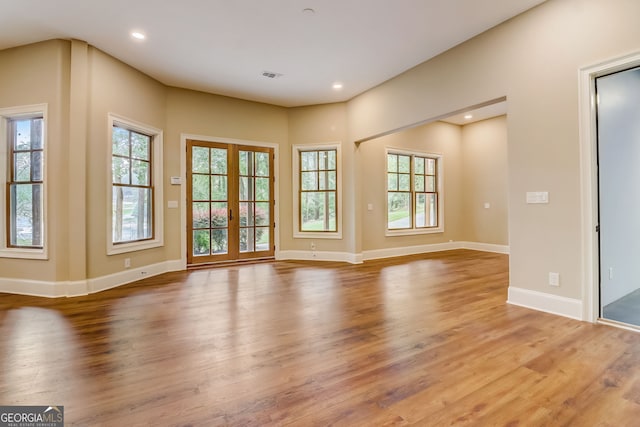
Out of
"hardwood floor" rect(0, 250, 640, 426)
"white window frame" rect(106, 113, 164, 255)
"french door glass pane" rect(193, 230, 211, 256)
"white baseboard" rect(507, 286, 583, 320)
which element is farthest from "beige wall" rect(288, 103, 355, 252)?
"white baseboard" rect(507, 286, 583, 320)

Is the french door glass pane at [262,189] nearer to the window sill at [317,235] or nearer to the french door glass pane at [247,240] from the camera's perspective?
the french door glass pane at [247,240]

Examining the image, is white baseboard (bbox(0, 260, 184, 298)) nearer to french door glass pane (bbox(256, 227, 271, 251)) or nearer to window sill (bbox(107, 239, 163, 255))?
window sill (bbox(107, 239, 163, 255))

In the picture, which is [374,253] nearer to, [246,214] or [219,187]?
[246,214]

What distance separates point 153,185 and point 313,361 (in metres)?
4.43

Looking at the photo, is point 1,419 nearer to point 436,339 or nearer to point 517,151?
point 436,339

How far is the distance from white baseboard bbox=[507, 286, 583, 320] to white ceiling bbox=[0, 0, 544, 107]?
3.02 meters

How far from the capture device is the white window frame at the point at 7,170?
4.00 metres

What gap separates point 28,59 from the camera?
409cm

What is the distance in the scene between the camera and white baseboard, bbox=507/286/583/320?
3.00 m

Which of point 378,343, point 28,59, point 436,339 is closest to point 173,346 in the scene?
point 378,343

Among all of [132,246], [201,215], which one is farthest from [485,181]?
[132,246]

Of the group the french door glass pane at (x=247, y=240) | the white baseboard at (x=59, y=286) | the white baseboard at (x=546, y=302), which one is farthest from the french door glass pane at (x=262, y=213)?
the white baseboard at (x=546, y=302)

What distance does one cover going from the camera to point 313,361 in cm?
221

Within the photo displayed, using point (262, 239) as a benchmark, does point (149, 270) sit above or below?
below
